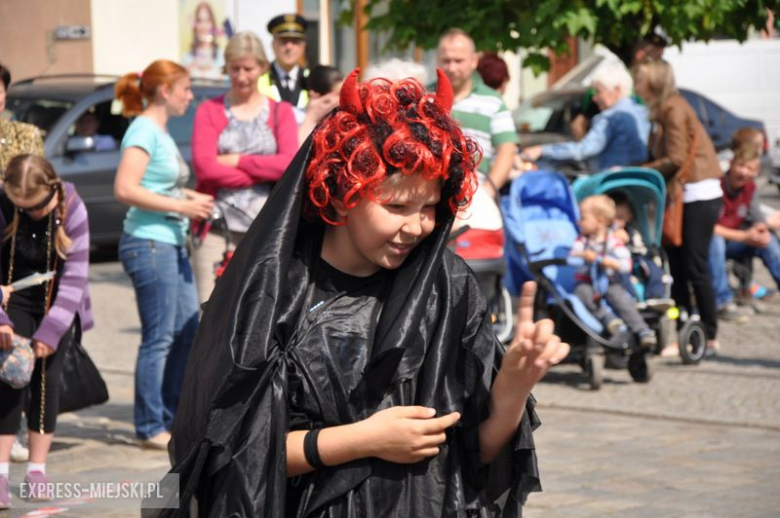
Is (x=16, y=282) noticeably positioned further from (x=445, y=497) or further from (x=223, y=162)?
(x=445, y=497)

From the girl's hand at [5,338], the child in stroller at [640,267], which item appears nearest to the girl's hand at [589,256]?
the child in stroller at [640,267]

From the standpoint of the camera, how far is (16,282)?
6031 millimetres

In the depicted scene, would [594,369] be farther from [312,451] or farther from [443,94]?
[312,451]

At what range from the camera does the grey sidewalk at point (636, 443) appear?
18.9 feet

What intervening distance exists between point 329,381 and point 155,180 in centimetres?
427

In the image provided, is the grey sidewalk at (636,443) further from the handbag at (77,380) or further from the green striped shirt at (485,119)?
the green striped shirt at (485,119)

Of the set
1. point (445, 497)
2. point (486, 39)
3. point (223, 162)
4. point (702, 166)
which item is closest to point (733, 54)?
point (486, 39)

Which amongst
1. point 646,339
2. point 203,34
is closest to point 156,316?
point 646,339

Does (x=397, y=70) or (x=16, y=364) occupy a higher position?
(x=397, y=70)

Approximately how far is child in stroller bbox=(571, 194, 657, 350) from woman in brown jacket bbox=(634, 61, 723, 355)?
32.9 inches

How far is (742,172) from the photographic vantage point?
1115 cm

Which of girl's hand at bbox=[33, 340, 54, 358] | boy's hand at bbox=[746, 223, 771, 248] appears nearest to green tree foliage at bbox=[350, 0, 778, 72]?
boy's hand at bbox=[746, 223, 771, 248]

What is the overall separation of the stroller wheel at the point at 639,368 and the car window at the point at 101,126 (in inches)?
286

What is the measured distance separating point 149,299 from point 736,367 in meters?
4.07
